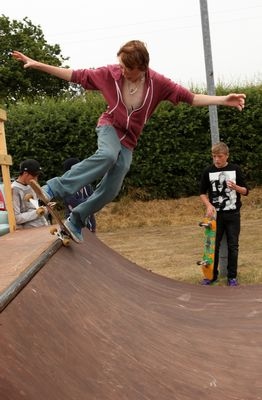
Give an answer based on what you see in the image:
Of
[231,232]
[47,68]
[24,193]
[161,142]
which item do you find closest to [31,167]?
[24,193]

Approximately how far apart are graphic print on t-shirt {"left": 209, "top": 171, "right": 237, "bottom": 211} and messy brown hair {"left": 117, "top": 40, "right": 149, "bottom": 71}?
2763 millimetres

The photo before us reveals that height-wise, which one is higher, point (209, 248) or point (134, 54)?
point (134, 54)

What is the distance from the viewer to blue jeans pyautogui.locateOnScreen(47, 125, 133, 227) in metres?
3.59

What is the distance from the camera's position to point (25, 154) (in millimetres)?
13664

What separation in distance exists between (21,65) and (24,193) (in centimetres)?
2561

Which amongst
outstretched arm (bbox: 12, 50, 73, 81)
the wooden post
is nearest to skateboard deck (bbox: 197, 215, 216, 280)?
→ the wooden post

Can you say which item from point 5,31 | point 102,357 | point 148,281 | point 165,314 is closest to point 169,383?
point 102,357

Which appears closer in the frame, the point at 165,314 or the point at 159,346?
the point at 159,346

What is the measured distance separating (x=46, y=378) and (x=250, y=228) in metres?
9.42

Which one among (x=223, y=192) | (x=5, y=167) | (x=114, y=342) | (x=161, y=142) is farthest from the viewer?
(x=161, y=142)

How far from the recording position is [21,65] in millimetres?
29250

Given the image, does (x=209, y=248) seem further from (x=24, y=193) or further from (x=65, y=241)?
(x=65, y=241)

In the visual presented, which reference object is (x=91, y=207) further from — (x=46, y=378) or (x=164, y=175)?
(x=164, y=175)

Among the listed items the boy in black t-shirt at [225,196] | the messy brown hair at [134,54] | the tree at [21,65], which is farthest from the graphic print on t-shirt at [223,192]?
the tree at [21,65]
